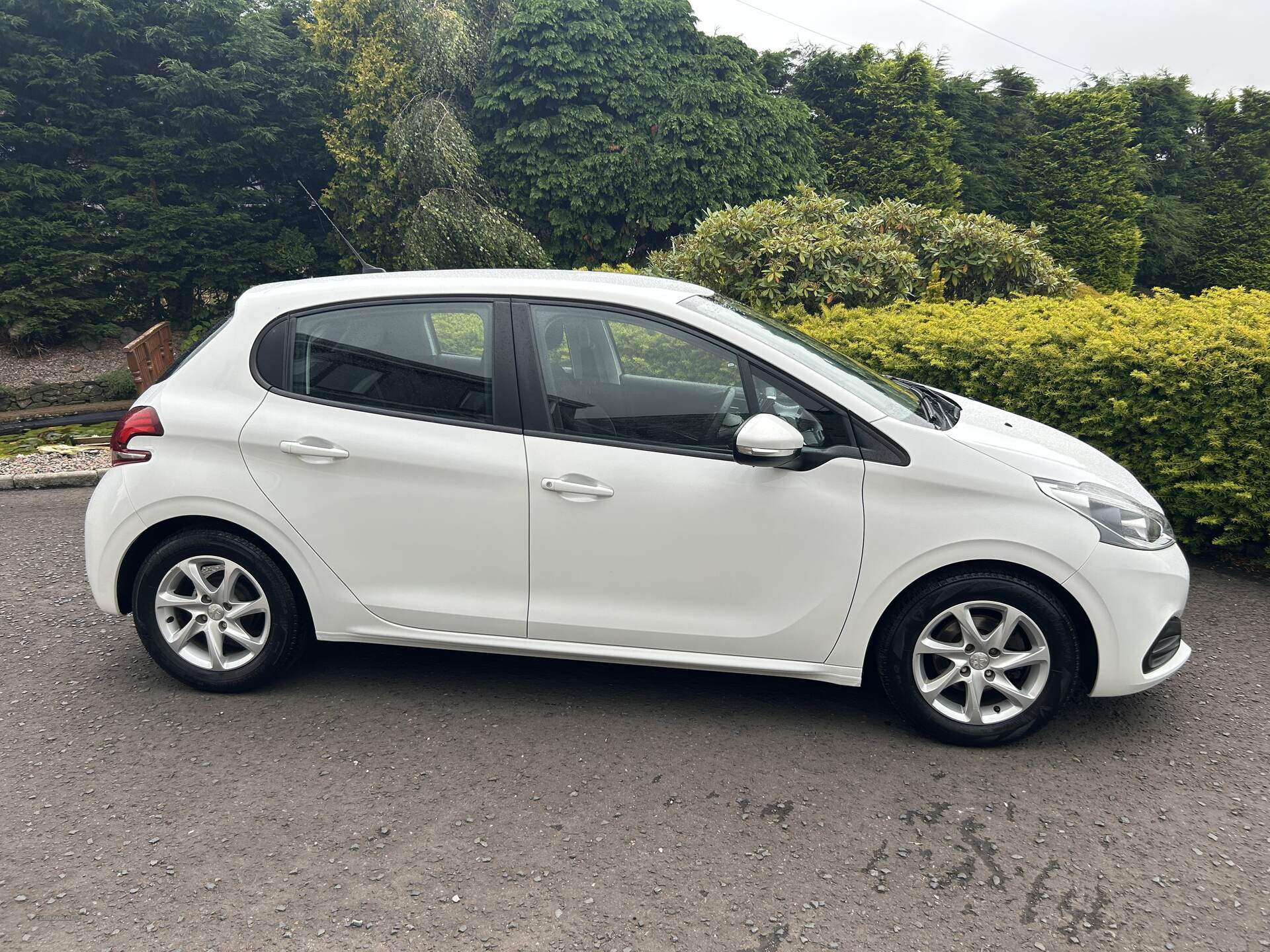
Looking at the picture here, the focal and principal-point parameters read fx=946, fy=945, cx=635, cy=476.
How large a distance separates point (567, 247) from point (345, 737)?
16.7 m

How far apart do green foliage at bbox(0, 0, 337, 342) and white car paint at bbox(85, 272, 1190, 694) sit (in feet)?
61.9

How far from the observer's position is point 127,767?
3453 mm

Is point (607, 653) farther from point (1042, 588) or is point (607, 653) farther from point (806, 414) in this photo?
point (1042, 588)

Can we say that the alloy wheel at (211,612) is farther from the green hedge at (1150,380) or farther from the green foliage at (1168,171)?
the green foliage at (1168,171)

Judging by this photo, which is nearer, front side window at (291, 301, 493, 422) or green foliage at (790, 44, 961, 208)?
front side window at (291, 301, 493, 422)

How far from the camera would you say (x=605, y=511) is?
3479 mm

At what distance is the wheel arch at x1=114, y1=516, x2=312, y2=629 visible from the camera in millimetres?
3797

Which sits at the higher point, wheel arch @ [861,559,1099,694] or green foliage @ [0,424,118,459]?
wheel arch @ [861,559,1099,694]

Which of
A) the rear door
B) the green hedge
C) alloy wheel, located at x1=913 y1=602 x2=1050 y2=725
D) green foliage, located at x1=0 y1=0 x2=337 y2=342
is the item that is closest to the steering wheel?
the rear door

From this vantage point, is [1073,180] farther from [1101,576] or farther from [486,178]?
[1101,576]

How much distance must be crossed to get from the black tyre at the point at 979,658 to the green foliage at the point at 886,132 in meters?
18.7

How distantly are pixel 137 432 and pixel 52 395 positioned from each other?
59.2 feet

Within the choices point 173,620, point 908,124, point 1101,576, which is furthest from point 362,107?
point 1101,576

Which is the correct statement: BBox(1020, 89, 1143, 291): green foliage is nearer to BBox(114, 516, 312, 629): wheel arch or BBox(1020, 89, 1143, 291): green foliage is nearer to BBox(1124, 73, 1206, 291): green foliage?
BBox(1124, 73, 1206, 291): green foliage
